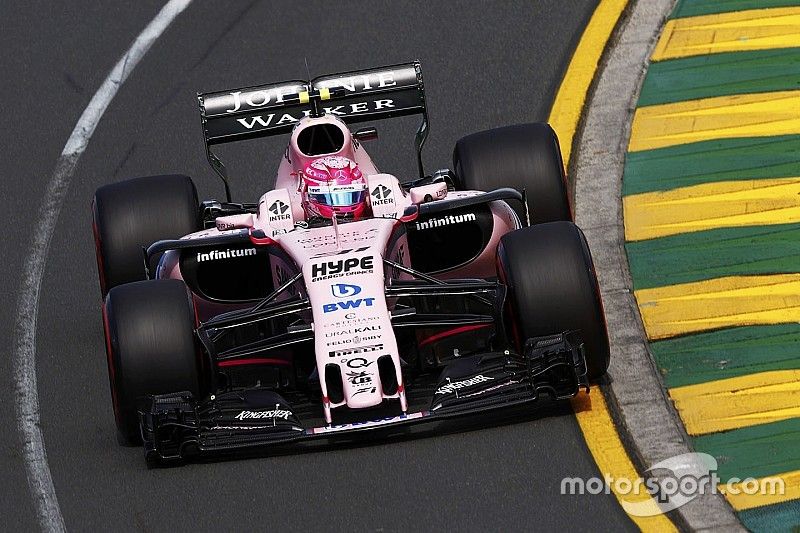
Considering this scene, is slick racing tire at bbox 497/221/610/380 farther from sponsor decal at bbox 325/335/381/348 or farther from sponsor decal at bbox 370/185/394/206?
sponsor decal at bbox 370/185/394/206

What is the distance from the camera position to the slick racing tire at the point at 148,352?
10.5m

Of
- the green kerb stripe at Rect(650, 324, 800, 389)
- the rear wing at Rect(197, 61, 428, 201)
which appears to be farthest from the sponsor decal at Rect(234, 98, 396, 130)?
the green kerb stripe at Rect(650, 324, 800, 389)

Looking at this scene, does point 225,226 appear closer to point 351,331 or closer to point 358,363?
point 351,331

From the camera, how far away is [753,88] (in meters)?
14.8

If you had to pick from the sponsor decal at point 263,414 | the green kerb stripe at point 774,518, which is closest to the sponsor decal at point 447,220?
the sponsor decal at point 263,414

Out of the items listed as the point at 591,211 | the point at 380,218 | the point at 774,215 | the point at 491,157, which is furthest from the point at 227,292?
the point at 774,215

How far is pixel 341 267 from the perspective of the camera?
10.8 meters

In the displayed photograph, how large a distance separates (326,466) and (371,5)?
24.6 ft

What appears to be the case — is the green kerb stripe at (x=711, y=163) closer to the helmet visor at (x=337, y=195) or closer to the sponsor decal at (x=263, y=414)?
the helmet visor at (x=337, y=195)

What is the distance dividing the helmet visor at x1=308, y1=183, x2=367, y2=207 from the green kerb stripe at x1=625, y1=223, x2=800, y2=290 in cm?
204

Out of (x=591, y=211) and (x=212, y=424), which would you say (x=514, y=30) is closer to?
(x=591, y=211)

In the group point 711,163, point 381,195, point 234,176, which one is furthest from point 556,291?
point 234,176

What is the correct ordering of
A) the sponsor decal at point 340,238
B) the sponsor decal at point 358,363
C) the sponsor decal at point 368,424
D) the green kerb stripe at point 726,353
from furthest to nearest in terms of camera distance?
the sponsor decal at point 340,238, the green kerb stripe at point 726,353, the sponsor decal at point 358,363, the sponsor decal at point 368,424

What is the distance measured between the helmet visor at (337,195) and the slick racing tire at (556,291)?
4.22 ft
